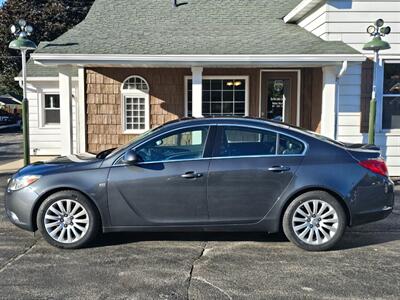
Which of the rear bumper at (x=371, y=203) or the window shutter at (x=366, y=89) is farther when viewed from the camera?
the window shutter at (x=366, y=89)

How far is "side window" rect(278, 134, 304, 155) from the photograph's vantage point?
5.64 metres

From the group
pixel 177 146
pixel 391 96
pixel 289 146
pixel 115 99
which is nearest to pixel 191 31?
pixel 115 99

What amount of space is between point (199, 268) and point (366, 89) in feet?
23.4

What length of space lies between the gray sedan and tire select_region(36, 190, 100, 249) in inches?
0.5

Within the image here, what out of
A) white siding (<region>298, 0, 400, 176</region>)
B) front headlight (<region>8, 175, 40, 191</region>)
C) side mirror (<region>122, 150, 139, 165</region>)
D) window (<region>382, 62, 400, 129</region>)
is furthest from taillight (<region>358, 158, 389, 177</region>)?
window (<region>382, 62, 400, 129</region>)

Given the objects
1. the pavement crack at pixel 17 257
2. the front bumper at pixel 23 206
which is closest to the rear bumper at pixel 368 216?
the front bumper at pixel 23 206

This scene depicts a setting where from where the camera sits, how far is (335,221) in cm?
555

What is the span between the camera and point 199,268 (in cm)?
501

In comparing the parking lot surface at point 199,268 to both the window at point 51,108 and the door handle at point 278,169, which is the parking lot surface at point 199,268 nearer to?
the door handle at point 278,169

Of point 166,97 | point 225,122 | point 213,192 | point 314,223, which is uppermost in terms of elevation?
point 166,97

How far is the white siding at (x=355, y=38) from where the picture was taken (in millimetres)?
10312

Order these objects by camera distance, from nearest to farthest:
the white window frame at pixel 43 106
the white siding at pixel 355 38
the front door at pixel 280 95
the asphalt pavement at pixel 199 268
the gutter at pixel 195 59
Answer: the asphalt pavement at pixel 199 268 → the gutter at pixel 195 59 → the white siding at pixel 355 38 → the front door at pixel 280 95 → the white window frame at pixel 43 106

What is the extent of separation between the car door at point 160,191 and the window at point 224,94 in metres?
7.24

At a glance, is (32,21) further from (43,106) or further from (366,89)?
(366,89)
